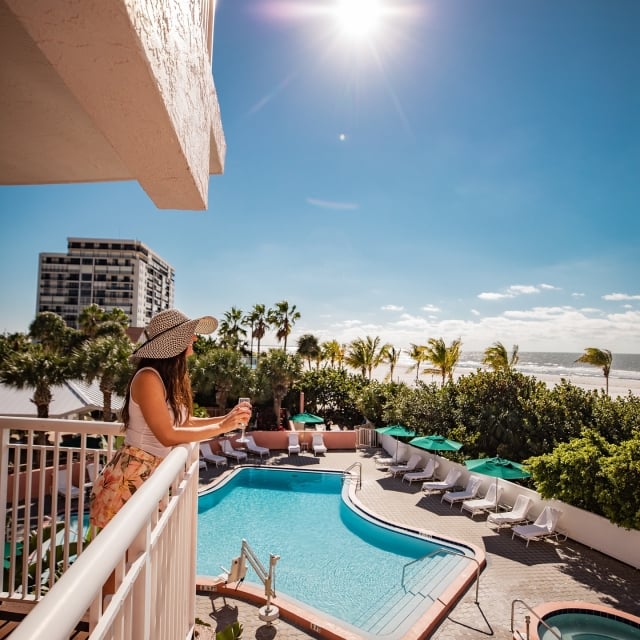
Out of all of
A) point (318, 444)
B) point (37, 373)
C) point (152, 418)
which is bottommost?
point (318, 444)

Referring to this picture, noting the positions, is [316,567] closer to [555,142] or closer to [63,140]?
[63,140]

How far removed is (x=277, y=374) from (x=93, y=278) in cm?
10666

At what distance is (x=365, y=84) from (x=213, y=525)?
14.4m

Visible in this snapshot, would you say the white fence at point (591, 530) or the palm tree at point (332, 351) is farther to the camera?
the palm tree at point (332, 351)

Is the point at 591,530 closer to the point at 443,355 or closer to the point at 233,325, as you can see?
the point at 443,355

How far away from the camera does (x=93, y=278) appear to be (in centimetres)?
11131

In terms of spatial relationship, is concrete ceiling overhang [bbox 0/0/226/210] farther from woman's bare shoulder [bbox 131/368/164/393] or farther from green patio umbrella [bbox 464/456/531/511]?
green patio umbrella [bbox 464/456/531/511]

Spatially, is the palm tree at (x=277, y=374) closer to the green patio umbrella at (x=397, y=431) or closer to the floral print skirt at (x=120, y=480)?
the green patio umbrella at (x=397, y=431)

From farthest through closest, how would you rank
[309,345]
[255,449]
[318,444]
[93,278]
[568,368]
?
[93,278]
[568,368]
[309,345]
[318,444]
[255,449]

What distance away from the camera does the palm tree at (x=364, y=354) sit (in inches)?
1708

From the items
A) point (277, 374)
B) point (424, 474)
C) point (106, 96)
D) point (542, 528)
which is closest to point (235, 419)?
point (106, 96)

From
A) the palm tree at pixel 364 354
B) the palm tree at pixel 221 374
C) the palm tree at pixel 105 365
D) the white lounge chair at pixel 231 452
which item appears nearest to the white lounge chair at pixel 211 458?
the white lounge chair at pixel 231 452

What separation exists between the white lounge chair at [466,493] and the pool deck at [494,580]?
0.29 m

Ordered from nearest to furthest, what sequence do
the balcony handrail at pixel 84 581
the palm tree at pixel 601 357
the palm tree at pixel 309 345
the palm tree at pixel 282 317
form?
the balcony handrail at pixel 84 581 → the palm tree at pixel 601 357 → the palm tree at pixel 309 345 → the palm tree at pixel 282 317
